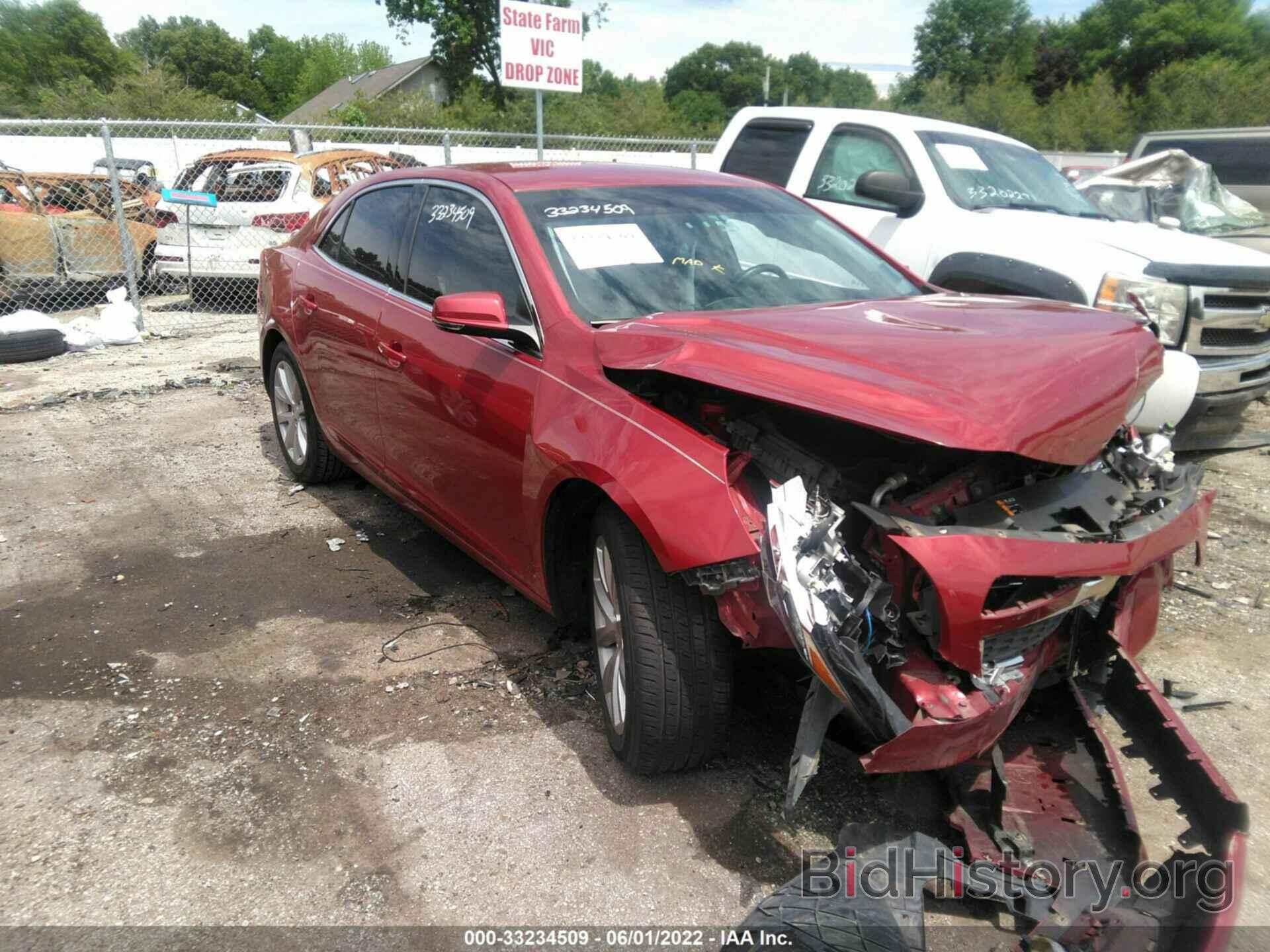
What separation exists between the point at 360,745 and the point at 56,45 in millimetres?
71421

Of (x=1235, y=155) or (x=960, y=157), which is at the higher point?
(x=1235, y=155)

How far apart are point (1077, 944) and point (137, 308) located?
35.5 ft

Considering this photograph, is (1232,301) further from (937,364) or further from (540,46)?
(540,46)

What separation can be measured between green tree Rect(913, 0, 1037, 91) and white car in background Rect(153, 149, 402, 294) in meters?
66.7

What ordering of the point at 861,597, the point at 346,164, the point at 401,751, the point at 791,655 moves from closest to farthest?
the point at 861,597
the point at 791,655
the point at 401,751
the point at 346,164

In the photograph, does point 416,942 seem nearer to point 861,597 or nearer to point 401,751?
point 401,751

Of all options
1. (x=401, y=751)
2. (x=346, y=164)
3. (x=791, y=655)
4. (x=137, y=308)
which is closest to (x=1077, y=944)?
(x=791, y=655)

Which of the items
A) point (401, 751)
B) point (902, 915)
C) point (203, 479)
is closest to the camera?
point (902, 915)

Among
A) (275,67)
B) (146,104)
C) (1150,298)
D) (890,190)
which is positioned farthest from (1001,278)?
(275,67)

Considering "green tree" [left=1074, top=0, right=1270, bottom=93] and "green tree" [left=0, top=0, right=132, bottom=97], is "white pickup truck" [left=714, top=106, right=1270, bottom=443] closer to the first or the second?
"green tree" [left=1074, top=0, right=1270, bottom=93]

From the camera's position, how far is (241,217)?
11125 mm

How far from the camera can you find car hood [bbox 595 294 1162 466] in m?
2.07

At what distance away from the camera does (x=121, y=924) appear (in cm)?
233

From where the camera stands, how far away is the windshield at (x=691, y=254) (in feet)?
10.6
